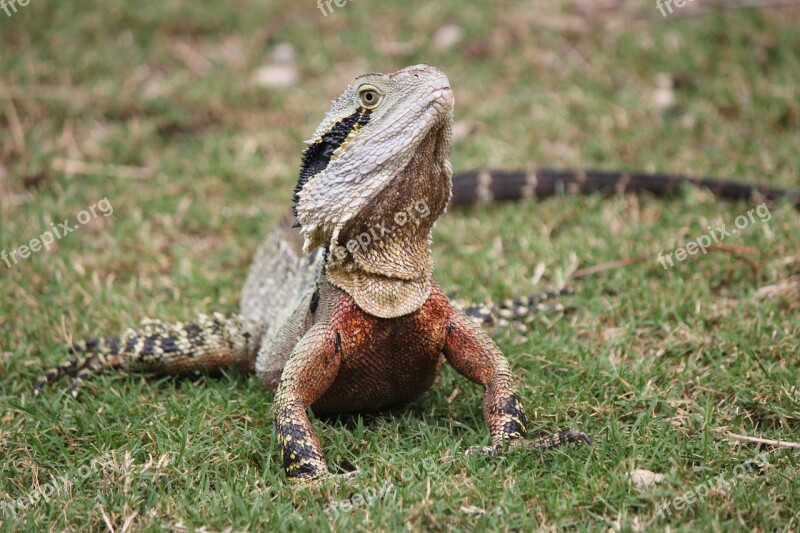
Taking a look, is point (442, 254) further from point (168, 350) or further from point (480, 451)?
point (480, 451)

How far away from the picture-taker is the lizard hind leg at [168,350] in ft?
16.2

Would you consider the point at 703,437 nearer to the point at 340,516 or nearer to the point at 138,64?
the point at 340,516

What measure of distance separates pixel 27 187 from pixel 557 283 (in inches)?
187

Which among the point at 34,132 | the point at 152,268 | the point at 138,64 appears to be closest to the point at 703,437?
the point at 152,268

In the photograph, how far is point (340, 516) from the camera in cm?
345

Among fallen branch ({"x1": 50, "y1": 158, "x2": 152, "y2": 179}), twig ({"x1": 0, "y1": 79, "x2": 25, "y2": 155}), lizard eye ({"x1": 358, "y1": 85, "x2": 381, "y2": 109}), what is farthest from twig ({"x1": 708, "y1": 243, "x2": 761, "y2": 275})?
twig ({"x1": 0, "y1": 79, "x2": 25, "y2": 155})

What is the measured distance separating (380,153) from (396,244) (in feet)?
1.46

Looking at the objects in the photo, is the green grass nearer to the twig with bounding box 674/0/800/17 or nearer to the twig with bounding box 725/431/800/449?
the twig with bounding box 725/431/800/449

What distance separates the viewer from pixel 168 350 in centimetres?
493

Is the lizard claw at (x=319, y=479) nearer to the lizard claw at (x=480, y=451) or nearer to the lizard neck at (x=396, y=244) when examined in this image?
the lizard claw at (x=480, y=451)

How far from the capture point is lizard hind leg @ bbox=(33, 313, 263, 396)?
4941mm

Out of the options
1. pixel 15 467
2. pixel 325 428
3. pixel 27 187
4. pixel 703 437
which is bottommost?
pixel 703 437

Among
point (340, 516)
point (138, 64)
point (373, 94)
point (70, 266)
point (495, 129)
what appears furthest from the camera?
point (138, 64)

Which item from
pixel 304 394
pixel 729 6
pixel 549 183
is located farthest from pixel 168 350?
pixel 729 6
